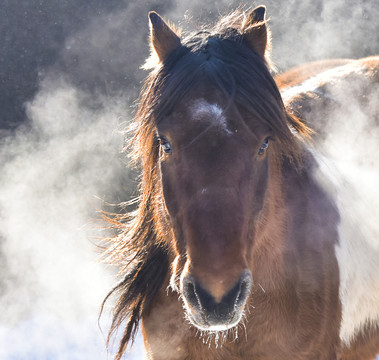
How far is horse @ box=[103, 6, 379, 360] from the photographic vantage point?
4.07ft

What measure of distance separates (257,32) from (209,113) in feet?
1.37

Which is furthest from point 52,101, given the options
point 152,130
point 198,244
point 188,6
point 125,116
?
point 198,244

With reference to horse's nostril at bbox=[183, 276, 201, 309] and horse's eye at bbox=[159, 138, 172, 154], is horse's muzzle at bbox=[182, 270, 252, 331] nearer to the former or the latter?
horse's nostril at bbox=[183, 276, 201, 309]

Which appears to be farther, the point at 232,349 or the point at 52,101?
the point at 52,101

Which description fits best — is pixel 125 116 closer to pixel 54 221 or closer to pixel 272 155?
pixel 54 221

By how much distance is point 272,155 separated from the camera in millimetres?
1557

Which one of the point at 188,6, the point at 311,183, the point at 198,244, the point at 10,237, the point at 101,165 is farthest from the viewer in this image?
the point at 188,6

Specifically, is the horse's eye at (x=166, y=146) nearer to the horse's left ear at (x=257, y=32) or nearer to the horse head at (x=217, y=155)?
the horse head at (x=217, y=155)

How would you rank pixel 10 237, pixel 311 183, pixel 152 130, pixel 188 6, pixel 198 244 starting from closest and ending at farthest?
pixel 198 244, pixel 152 130, pixel 311 183, pixel 10 237, pixel 188 6

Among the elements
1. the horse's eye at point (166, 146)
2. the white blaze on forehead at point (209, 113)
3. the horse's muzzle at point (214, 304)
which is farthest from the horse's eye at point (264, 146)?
the horse's muzzle at point (214, 304)

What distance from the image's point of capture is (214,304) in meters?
1.16

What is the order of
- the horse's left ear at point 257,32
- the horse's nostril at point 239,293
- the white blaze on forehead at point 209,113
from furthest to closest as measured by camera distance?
the horse's left ear at point 257,32, the white blaze on forehead at point 209,113, the horse's nostril at point 239,293

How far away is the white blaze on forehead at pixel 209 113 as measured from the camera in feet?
4.30

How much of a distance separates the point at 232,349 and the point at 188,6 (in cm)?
442
